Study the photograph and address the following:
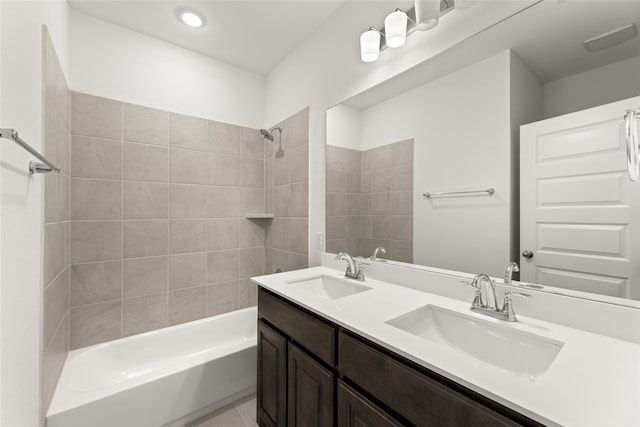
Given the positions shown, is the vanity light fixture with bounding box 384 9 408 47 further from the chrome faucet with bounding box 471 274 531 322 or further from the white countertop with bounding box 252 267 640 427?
the white countertop with bounding box 252 267 640 427

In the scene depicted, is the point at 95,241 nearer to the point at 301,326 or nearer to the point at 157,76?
the point at 157,76

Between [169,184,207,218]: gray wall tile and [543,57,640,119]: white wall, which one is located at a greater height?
[543,57,640,119]: white wall

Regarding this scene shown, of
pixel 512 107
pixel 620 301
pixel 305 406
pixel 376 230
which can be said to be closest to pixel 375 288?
pixel 376 230

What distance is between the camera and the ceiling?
5.61ft

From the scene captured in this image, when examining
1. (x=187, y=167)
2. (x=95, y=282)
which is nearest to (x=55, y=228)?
(x=95, y=282)

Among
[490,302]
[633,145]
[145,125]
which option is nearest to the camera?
[633,145]

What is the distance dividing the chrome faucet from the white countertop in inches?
1.4

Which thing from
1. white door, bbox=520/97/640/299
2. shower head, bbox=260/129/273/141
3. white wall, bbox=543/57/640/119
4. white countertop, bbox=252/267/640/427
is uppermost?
shower head, bbox=260/129/273/141

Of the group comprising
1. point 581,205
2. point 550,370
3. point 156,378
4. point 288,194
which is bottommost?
point 156,378

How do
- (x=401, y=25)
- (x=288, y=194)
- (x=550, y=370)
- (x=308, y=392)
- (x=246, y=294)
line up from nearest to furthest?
1. (x=550, y=370)
2. (x=308, y=392)
3. (x=401, y=25)
4. (x=288, y=194)
5. (x=246, y=294)

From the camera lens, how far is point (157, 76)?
2.05m

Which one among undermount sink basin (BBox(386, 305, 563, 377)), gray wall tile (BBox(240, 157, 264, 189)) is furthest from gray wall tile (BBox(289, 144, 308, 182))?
undermount sink basin (BBox(386, 305, 563, 377))

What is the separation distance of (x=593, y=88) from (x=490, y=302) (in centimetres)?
80

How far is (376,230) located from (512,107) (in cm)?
87
